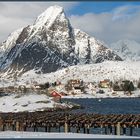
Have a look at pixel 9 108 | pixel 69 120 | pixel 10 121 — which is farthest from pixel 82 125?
pixel 9 108

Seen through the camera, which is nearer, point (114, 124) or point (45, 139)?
point (45, 139)

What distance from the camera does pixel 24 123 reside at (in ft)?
256

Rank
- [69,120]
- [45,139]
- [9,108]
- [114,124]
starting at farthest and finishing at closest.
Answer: [9,108] → [69,120] → [114,124] → [45,139]

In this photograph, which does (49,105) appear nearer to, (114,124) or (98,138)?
(114,124)

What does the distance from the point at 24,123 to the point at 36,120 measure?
2.79 metres

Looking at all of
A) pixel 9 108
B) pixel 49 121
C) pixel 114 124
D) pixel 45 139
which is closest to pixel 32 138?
pixel 45 139

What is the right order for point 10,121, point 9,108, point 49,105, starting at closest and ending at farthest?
point 10,121 → point 9,108 → point 49,105

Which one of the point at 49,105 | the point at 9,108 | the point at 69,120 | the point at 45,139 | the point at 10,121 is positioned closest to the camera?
the point at 45,139

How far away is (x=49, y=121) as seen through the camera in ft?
252

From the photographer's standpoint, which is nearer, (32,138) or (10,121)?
(32,138)

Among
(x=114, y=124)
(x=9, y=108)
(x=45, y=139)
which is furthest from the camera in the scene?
(x=9, y=108)

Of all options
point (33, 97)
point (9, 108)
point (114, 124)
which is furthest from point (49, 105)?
point (114, 124)

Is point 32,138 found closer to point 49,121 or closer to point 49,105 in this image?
point 49,121

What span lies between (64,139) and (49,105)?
4474 inches
